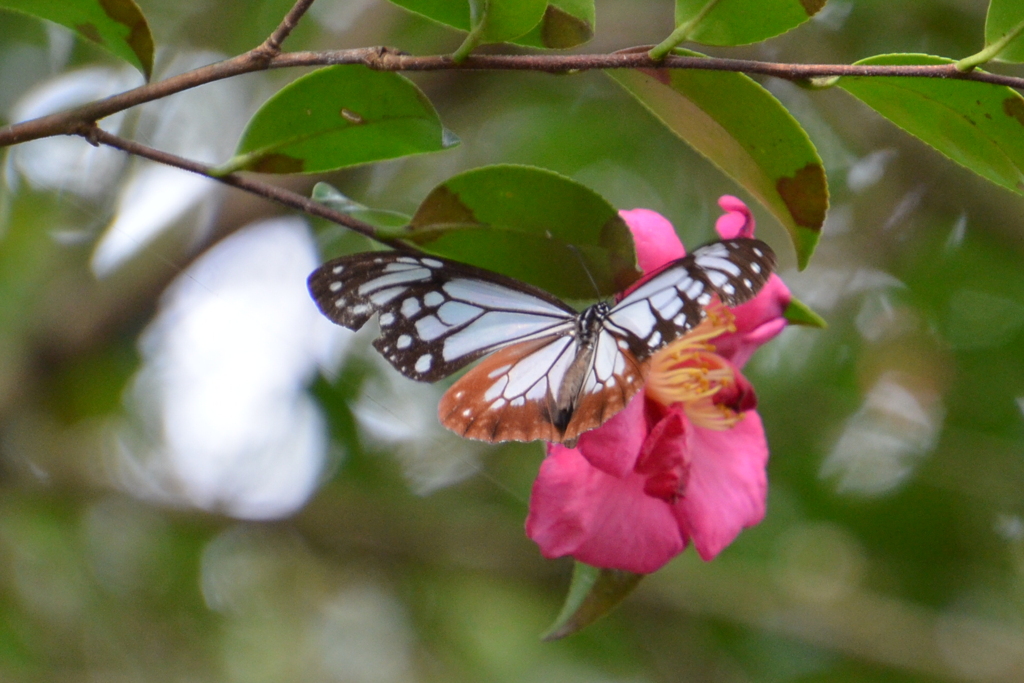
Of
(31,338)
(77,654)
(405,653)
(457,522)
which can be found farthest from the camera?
(405,653)

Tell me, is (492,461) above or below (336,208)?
below

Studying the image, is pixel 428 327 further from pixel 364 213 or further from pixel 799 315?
pixel 799 315

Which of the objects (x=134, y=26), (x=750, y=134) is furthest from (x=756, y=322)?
(x=134, y=26)

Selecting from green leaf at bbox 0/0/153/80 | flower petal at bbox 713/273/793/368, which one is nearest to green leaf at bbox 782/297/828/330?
flower petal at bbox 713/273/793/368

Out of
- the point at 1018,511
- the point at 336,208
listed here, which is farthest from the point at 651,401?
the point at 1018,511

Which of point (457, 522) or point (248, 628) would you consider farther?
point (248, 628)

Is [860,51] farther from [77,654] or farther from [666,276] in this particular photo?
[77,654]

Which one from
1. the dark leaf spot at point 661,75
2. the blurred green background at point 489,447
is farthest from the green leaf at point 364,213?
the blurred green background at point 489,447
